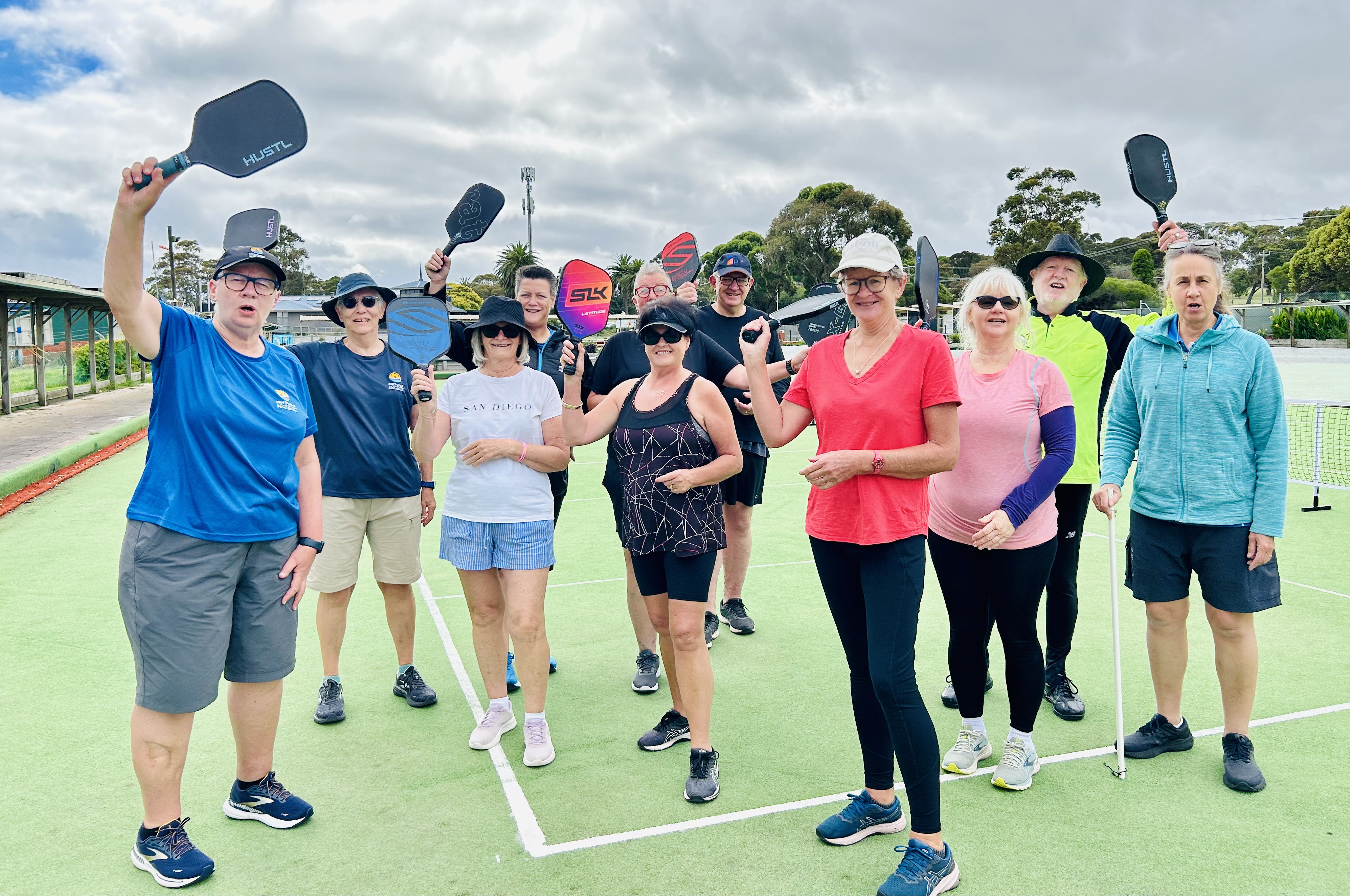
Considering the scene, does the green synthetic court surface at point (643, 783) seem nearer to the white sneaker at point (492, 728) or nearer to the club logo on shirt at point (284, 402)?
the white sneaker at point (492, 728)

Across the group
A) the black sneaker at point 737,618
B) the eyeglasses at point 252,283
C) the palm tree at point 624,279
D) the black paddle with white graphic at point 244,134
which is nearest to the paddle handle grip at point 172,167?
the black paddle with white graphic at point 244,134

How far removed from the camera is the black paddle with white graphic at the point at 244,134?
2535 millimetres

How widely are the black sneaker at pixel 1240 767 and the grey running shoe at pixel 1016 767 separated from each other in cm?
73

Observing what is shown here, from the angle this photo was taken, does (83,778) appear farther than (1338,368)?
No

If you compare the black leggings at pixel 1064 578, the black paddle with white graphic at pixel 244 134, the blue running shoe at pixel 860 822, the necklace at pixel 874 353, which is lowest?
the blue running shoe at pixel 860 822

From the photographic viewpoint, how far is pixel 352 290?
411 centimetres

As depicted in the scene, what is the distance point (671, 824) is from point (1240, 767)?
7.28ft

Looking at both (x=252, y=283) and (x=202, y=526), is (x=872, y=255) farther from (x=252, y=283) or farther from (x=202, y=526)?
(x=202, y=526)

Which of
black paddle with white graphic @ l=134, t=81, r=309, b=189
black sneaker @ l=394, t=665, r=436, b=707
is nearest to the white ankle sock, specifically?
black sneaker @ l=394, t=665, r=436, b=707

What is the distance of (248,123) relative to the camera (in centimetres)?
260

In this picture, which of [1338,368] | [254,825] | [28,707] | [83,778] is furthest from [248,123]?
[1338,368]

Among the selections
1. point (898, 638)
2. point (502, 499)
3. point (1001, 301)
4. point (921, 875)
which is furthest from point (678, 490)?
point (921, 875)

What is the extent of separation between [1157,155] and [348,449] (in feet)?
13.4

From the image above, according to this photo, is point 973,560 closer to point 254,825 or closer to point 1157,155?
point 1157,155
